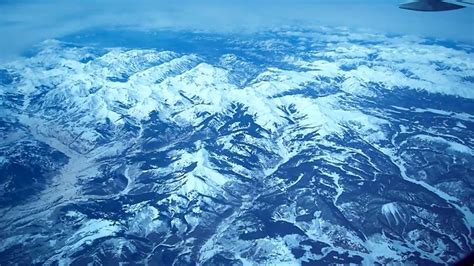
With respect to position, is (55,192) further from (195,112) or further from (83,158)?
(195,112)

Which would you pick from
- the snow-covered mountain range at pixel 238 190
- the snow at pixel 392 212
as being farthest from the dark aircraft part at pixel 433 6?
the snow at pixel 392 212

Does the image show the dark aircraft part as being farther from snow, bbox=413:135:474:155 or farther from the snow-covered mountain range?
snow, bbox=413:135:474:155

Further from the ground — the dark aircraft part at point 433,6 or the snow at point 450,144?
the dark aircraft part at point 433,6

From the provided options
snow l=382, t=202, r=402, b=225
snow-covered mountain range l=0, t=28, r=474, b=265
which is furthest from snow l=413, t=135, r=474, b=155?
snow l=382, t=202, r=402, b=225

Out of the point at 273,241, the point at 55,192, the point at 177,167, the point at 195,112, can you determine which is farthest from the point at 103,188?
the point at 195,112

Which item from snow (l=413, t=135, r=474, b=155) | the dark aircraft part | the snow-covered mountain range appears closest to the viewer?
the dark aircraft part

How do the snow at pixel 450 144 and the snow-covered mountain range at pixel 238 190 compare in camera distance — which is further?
the snow at pixel 450 144

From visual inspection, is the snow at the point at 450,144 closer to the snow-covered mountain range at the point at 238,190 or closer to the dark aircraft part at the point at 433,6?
the snow-covered mountain range at the point at 238,190

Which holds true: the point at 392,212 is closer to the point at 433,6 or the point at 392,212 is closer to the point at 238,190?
the point at 238,190

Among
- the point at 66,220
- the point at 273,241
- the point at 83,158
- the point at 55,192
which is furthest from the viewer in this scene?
the point at 83,158

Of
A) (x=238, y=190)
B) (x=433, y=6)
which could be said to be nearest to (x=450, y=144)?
(x=238, y=190)

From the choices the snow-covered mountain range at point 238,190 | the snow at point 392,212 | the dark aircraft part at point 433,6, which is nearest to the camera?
the dark aircraft part at point 433,6
